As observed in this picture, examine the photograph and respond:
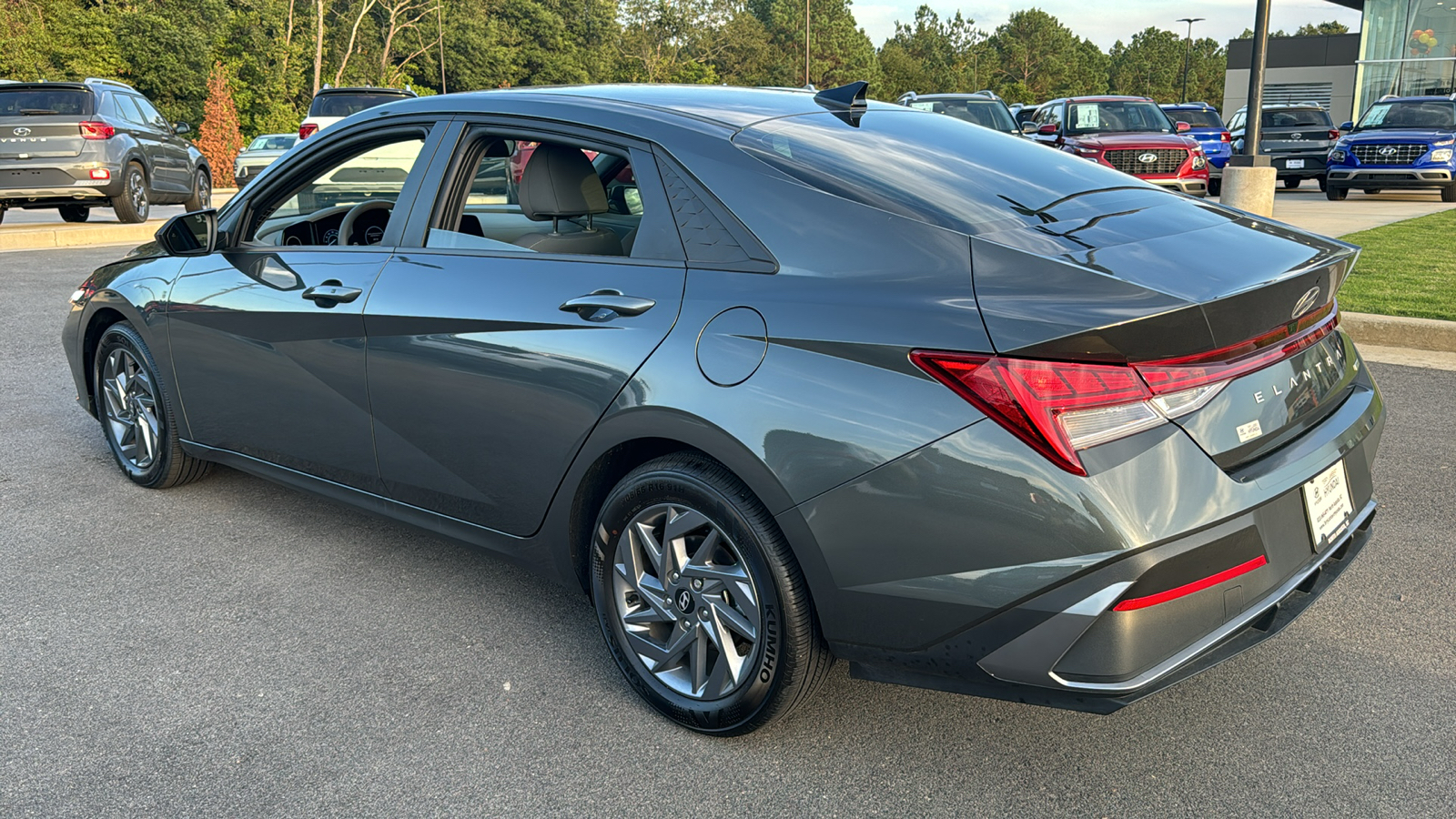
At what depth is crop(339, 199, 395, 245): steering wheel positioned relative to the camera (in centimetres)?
419

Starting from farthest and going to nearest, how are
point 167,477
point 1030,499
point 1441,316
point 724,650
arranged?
point 1441,316 < point 167,477 < point 724,650 < point 1030,499

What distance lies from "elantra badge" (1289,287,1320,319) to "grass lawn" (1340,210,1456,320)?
4923mm

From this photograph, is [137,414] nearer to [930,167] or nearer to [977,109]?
[930,167]

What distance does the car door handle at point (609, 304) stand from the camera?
2828 millimetres

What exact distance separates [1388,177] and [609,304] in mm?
19875

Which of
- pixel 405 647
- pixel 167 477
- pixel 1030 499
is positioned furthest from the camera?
pixel 167 477

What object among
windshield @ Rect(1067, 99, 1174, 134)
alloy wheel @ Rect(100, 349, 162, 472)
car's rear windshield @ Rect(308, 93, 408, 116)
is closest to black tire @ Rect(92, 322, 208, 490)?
alloy wheel @ Rect(100, 349, 162, 472)

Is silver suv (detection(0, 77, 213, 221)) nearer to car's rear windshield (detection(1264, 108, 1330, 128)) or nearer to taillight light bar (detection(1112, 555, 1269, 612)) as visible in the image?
taillight light bar (detection(1112, 555, 1269, 612))

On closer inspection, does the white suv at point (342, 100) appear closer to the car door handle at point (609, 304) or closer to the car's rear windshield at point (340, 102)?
the car's rear windshield at point (340, 102)

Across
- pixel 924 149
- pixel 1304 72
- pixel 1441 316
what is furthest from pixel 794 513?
pixel 1304 72

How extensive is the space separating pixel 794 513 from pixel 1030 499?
520 mm

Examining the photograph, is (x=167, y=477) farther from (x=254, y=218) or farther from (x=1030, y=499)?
(x=1030, y=499)

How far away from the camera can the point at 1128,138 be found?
17.0 meters

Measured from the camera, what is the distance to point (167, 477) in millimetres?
4672
